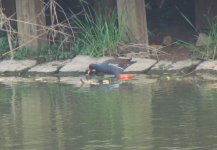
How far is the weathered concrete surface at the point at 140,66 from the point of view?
14242 mm

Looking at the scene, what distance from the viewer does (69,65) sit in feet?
49.9

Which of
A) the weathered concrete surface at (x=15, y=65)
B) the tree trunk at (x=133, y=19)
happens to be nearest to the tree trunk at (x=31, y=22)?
the weathered concrete surface at (x=15, y=65)

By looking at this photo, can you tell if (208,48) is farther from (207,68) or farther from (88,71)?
(88,71)

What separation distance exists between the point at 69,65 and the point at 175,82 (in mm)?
2800

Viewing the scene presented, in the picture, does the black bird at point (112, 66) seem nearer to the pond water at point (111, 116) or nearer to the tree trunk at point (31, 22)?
the pond water at point (111, 116)

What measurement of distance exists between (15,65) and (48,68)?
2.87 feet

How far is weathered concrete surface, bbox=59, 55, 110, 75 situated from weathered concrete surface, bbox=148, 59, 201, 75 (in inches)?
50.7

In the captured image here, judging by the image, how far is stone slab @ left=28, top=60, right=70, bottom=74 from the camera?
1523 centimetres

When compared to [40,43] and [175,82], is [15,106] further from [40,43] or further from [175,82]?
[40,43]

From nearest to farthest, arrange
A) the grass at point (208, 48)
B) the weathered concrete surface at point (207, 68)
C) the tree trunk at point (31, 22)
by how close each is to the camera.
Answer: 1. the weathered concrete surface at point (207, 68)
2. the grass at point (208, 48)
3. the tree trunk at point (31, 22)

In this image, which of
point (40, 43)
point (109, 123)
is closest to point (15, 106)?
A: point (109, 123)

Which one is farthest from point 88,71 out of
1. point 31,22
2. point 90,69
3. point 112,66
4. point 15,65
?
point 31,22

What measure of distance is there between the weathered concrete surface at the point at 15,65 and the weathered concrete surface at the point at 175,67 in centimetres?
285

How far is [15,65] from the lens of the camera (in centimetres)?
1590
